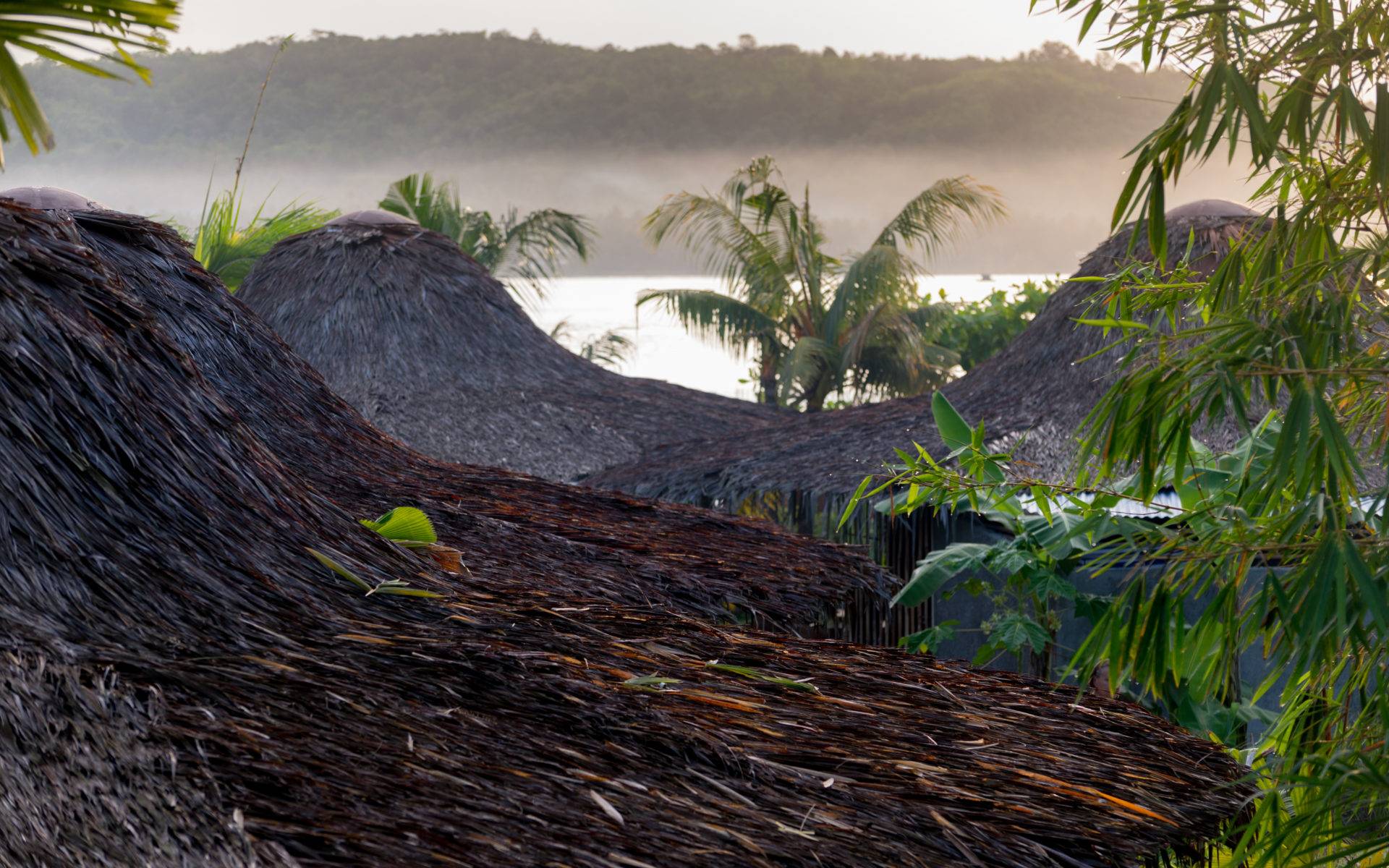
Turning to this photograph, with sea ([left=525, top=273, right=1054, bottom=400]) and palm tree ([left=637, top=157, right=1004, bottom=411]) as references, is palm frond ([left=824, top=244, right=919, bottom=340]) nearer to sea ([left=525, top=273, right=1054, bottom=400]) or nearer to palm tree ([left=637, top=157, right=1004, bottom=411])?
palm tree ([left=637, top=157, right=1004, bottom=411])

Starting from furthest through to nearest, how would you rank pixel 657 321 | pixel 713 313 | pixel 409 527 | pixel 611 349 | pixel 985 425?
pixel 611 349 < pixel 657 321 < pixel 713 313 < pixel 985 425 < pixel 409 527

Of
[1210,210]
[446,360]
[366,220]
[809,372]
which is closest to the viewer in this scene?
[1210,210]

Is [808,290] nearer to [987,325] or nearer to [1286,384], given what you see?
[987,325]

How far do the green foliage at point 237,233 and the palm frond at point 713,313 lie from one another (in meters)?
5.49

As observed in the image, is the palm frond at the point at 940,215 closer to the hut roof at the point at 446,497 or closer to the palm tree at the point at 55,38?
the hut roof at the point at 446,497

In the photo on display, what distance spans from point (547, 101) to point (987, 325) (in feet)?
121

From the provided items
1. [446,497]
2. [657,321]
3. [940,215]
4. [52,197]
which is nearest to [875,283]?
[940,215]

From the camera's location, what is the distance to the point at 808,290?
1928 cm

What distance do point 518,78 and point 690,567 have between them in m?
53.4

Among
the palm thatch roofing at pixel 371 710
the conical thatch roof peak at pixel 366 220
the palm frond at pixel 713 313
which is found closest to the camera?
the palm thatch roofing at pixel 371 710

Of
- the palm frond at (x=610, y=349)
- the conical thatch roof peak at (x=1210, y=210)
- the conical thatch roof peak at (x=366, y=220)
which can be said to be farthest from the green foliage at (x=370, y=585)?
the palm frond at (x=610, y=349)

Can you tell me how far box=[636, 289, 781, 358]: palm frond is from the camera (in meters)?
19.0

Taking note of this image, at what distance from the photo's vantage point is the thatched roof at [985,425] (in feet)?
26.8

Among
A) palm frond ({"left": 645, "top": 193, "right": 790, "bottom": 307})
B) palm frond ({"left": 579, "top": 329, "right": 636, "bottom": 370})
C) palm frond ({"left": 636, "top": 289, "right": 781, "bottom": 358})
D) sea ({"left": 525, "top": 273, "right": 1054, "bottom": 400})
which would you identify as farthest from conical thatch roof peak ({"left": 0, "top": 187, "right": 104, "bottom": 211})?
palm frond ({"left": 579, "top": 329, "right": 636, "bottom": 370})
